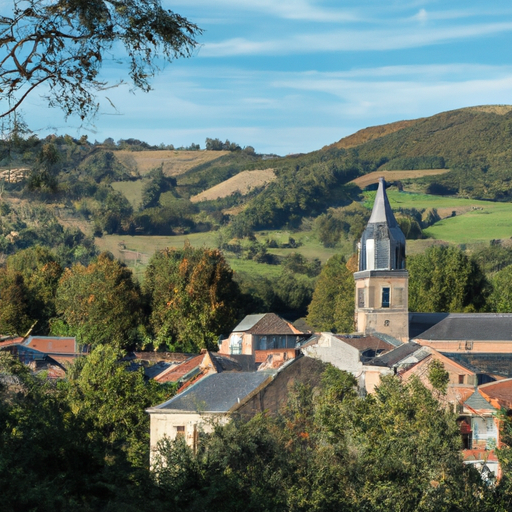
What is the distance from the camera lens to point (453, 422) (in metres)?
32.2

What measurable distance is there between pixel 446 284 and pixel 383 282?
24734 millimetres

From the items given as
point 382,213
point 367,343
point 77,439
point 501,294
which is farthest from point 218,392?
point 501,294

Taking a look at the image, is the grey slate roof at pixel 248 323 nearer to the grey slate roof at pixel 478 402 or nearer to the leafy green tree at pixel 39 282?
the leafy green tree at pixel 39 282

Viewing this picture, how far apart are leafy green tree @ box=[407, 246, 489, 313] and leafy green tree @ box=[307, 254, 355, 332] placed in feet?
18.6

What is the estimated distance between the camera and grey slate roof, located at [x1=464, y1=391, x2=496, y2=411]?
3770cm

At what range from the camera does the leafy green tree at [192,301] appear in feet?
251

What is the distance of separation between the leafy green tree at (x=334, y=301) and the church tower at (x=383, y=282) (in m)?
22.6

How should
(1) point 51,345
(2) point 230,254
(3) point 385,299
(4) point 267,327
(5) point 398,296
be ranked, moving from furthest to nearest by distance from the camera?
(2) point 230,254 < (4) point 267,327 < (1) point 51,345 < (3) point 385,299 < (5) point 398,296

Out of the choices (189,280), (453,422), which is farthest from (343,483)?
(189,280)

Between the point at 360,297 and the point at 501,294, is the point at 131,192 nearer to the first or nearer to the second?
the point at 501,294

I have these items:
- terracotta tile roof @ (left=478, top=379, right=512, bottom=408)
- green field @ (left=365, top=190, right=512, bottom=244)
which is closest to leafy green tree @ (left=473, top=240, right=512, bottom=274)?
green field @ (left=365, top=190, right=512, bottom=244)

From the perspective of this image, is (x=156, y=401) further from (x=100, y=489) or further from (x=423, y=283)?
(x=423, y=283)

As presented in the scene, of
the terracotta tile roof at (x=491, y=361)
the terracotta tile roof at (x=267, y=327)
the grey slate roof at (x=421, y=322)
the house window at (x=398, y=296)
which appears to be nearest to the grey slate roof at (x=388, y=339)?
the grey slate roof at (x=421, y=322)

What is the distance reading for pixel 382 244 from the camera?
206 feet
